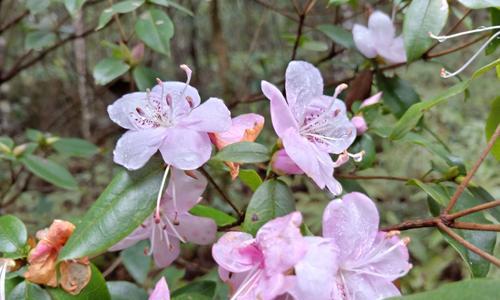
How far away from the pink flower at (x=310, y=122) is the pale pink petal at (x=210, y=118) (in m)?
Answer: 0.05

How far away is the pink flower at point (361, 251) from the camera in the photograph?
603 mm

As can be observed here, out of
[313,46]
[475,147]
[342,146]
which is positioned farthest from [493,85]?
[342,146]

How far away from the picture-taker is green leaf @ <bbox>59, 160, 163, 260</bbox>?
0.60 metres

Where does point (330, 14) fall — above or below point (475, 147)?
above

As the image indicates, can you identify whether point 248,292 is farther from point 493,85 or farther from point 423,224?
point 493,85

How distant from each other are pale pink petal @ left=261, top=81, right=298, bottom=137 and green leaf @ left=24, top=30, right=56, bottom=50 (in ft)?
3.25

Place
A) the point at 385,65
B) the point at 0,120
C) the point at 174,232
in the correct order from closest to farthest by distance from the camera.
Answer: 1. the point at 174,232
2. the point at 385,65
3. the point at 0,120

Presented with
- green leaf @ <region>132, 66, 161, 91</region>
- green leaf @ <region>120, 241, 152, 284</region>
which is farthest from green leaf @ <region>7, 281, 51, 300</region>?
green leaf @ <region>120, 241, 152, 284</region>

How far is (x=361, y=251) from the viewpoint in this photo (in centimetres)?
62

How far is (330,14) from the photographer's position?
2496 mm

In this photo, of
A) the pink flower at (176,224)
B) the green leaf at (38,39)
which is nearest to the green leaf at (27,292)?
the pink flower at (176,224)

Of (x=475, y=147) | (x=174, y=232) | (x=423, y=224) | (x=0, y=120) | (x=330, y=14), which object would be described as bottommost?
(x=0, y=120)

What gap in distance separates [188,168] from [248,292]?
0.16 metres

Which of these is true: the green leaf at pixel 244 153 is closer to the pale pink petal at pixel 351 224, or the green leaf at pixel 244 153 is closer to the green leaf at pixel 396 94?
the pale pink petal at pixel 351 224
